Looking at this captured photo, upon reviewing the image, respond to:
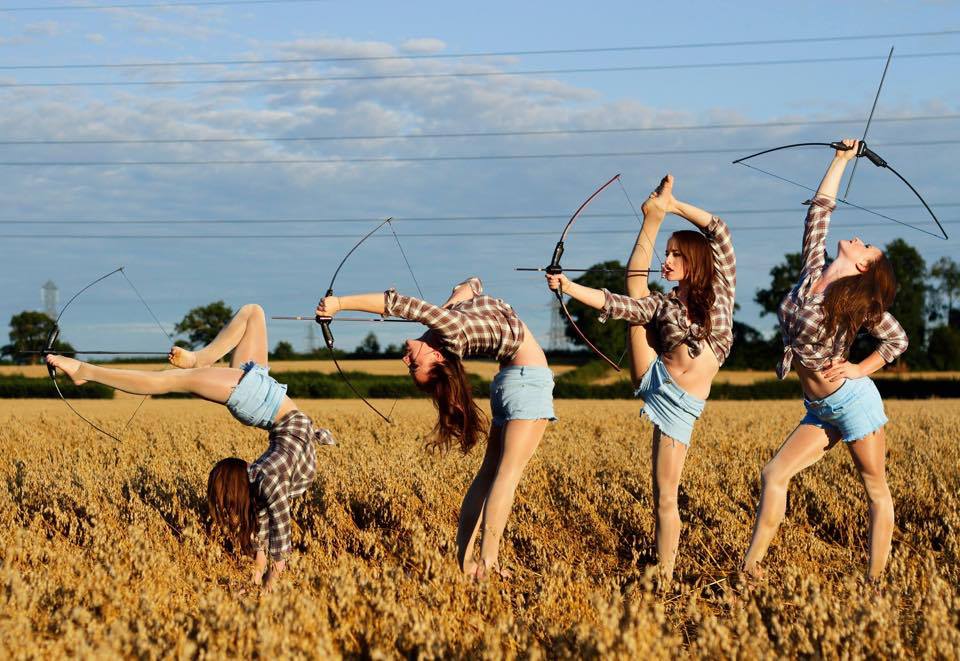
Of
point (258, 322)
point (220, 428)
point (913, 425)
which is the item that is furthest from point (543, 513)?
point (913, 425)

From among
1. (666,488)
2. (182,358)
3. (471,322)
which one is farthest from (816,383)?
(182,358)

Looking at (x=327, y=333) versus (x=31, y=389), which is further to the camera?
(x=31, y=389)

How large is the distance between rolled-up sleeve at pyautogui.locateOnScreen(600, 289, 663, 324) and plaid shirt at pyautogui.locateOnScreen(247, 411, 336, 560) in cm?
193

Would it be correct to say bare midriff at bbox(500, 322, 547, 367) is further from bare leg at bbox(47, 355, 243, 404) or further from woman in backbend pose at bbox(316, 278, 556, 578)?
bare leg at bbox(47, 355, 243, 404)

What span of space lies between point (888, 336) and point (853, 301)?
425 mm

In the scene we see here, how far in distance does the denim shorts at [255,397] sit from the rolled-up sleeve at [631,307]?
79.7 inches

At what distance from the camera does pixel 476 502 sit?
5.92 m

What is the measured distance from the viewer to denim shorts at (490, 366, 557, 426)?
562cm

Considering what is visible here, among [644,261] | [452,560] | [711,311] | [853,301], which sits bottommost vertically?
[452,560]

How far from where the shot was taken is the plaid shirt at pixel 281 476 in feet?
20.1

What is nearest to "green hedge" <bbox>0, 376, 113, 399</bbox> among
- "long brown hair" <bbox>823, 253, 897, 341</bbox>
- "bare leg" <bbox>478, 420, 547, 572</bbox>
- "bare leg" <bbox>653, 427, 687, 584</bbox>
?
"bare leg" <bbox>478, 420, 547, 572</bbox>

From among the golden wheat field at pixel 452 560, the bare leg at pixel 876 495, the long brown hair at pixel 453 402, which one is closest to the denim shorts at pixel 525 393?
the long brown hair at pixel 453 402

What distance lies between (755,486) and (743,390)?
1597 inches

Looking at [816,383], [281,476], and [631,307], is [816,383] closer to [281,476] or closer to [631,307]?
[631,307]
